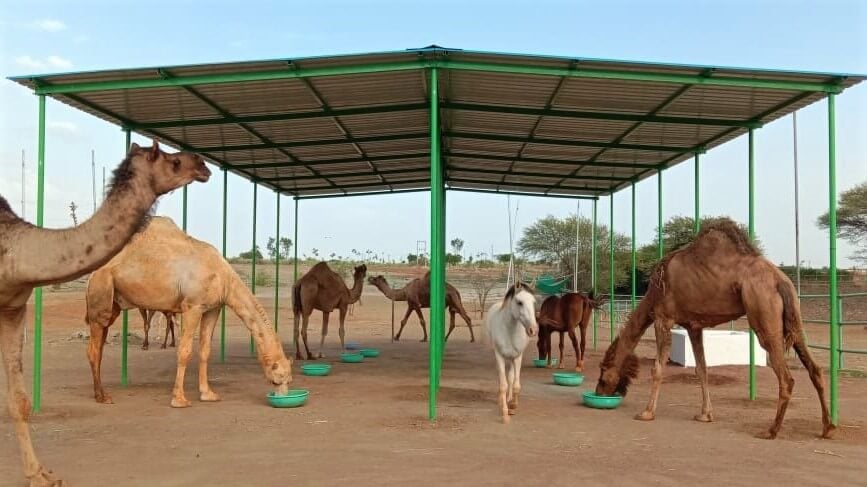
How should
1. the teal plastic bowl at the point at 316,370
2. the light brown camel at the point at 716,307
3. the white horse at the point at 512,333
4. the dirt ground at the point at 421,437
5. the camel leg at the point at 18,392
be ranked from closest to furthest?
the camel leg at the point at 18,392, the dirt ground at the point at 421,437, the light brown camel at the point at 716,307, the white horse at the point at 512,333, the teal plastic bowl at the point at 316,370

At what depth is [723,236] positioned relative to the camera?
822cm

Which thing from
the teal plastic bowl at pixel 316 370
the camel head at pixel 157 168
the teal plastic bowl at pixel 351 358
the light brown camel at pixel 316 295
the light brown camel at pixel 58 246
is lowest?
the teal plastic bowl at pixel 351 358

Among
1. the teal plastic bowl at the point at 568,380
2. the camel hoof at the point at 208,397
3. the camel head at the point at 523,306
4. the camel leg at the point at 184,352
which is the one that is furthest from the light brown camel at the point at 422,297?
the camel head at the point at 523,306

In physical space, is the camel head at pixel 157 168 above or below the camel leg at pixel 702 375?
above

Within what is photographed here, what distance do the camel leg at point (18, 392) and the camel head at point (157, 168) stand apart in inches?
61.0

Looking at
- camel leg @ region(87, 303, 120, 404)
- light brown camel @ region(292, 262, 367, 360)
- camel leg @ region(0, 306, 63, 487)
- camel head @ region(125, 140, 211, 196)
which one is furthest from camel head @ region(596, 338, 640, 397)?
light brown camel @ region(292, 262, 367, 360)

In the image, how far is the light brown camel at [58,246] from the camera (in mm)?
5176

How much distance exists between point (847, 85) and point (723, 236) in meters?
2.38

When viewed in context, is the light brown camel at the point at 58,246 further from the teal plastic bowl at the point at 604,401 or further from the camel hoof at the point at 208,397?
the teal plastic bowl at the point at 604,401

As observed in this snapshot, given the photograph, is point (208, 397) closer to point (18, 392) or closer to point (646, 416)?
point (18, 392)

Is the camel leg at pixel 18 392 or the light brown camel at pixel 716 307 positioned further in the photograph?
the light brown camel at pixel 716 307

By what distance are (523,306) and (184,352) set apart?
4.94m

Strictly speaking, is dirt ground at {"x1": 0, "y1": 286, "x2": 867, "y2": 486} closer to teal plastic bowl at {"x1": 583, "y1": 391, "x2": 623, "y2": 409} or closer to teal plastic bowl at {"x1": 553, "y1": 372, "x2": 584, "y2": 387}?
teal plastic bowl at {"x1": 583, "y1": 391, "x2": 623, "y2": 409}

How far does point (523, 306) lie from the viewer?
7.66 meters
